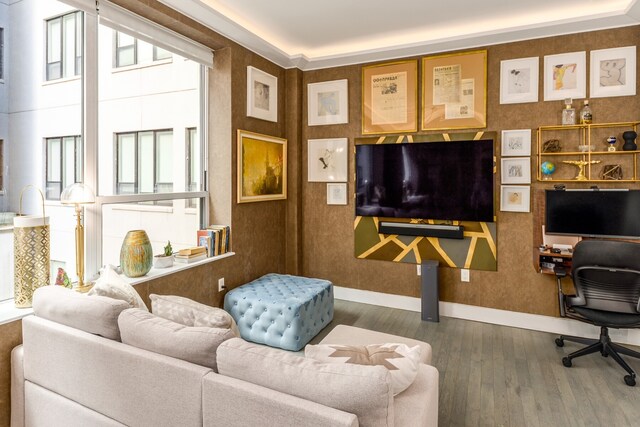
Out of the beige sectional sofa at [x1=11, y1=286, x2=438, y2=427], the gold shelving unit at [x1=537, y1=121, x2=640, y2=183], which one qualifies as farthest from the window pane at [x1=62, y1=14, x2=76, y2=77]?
the gold shelving unit at [x1=537, y1=121, x2=640, y2=183]

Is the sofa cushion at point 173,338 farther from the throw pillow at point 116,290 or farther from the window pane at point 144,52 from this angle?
the window pane at point 144,52

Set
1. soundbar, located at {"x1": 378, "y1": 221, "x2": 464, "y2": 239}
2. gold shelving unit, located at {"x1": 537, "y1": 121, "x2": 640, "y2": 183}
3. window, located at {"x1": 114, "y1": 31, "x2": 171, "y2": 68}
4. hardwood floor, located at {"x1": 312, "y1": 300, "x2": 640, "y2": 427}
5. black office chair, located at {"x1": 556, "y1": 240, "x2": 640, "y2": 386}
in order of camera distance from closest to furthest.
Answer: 1. hardwood floor, located at {"x1": 312, "y1": 300, "x2": 640, "y2": 427}
2. black office chair, located at {"x1": 556, "y1": 240, "x2": 640, "y2": 386}
3. window, located at {"x1": 114, "y1": 31, "x2": 171, "y2": 68}
4. gold shelving unit, located at {"x1": 537, "y1": 121, "x2": 640, "y2": 183}
5. soundbar, located at {"x1": 378, "y1": 221, "x2": 464, "y2": 239}

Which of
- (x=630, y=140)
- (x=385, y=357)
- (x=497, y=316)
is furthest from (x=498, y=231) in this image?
(x=385, y=357)

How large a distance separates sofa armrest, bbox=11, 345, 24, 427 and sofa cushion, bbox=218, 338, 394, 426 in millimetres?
1349

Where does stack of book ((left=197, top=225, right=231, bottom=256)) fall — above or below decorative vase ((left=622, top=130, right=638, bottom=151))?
below

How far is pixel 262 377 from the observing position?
1299mm

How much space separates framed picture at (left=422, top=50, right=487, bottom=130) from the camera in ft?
12.4

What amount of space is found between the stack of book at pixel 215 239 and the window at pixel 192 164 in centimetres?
35

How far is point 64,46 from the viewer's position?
2531mm

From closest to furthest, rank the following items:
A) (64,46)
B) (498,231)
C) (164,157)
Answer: (64,46) → (164,157) → (498,231)

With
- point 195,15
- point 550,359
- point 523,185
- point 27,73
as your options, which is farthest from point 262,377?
point 523,185

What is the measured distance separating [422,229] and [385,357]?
269 cm

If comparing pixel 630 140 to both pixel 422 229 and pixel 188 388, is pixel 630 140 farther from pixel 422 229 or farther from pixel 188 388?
pixel 188 388

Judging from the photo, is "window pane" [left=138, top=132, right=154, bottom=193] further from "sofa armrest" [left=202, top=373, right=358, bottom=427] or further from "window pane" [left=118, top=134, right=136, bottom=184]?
"sofa armrest" [left=202, top=373, right=358, bottom=427]
